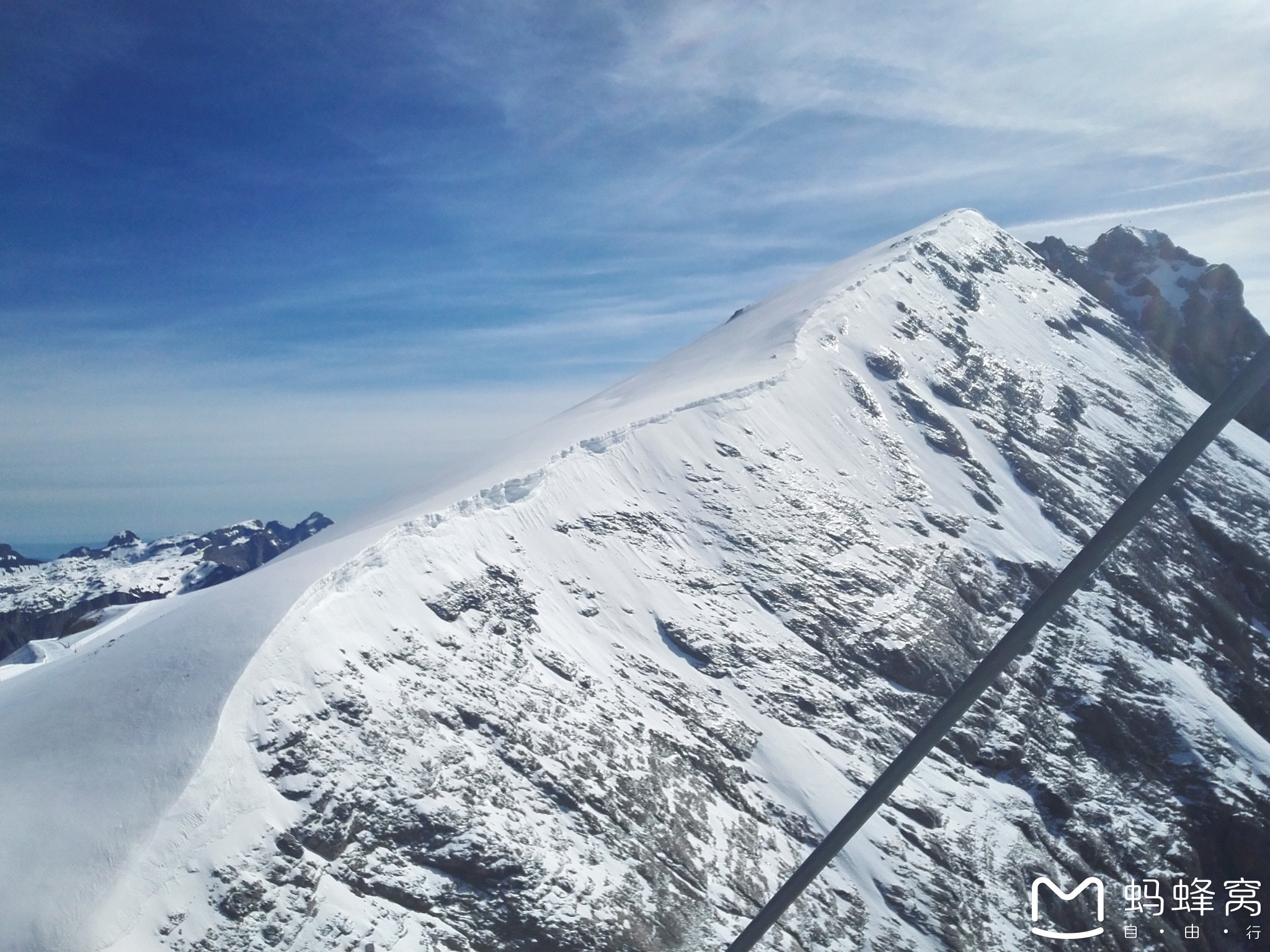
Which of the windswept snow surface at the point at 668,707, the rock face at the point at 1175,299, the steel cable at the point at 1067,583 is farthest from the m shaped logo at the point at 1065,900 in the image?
the rock face at the point at 1175,299

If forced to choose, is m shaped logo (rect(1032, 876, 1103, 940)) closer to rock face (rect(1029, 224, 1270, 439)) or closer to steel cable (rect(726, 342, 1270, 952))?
steel cable (rect(726, 342, 1270, 952))

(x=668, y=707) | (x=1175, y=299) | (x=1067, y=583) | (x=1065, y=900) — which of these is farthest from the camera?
(x=1175, y=299)

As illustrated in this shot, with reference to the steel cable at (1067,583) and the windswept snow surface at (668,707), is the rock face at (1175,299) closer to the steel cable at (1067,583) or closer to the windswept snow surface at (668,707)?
the windswept snow surface at (668,707)

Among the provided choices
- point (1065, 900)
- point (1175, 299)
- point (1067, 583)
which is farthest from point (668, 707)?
point (1175, 299)

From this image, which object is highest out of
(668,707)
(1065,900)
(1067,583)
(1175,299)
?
(1175,299)

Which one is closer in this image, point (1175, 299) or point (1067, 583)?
point (1067, 583)

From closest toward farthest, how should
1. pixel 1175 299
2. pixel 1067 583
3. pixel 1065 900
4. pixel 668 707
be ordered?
pixel 1067 583 < pixel 1065 900 < pixel 668 707 < pixel 1175 299

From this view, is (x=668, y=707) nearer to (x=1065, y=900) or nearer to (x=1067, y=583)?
(x=1065, y=900)
